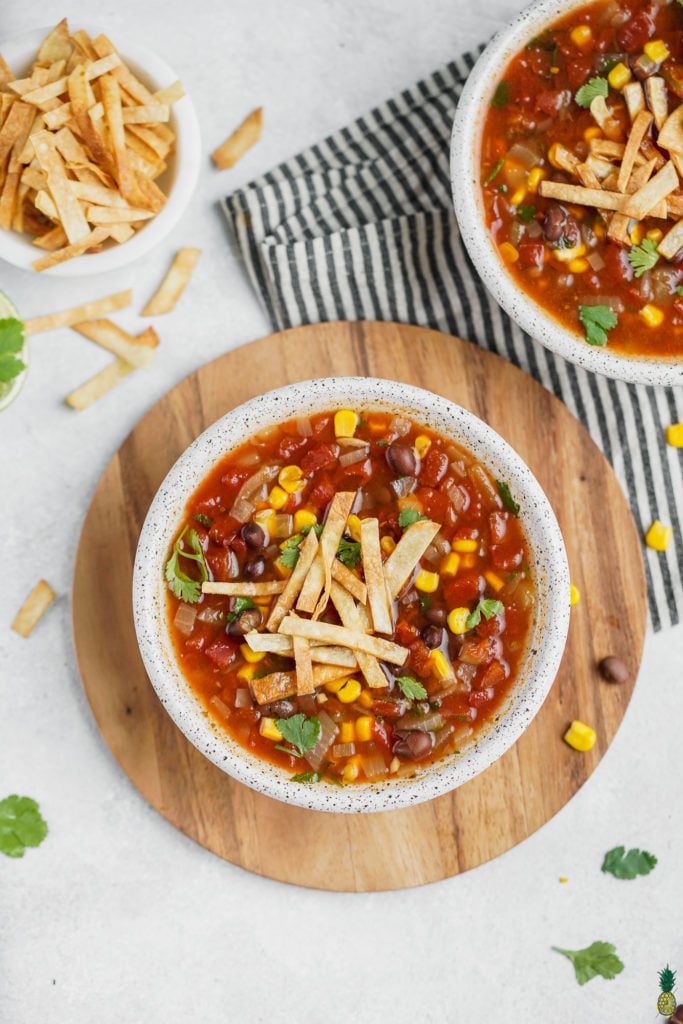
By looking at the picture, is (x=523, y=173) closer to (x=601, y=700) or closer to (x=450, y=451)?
(x=450, y=451)

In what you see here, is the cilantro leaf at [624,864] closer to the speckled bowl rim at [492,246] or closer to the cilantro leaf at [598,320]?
the speckled bowl rim at [492,246]

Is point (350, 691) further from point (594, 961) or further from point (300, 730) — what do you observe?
point (594, 961)

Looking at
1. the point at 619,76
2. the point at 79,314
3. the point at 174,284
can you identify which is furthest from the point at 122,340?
the point at 619,76

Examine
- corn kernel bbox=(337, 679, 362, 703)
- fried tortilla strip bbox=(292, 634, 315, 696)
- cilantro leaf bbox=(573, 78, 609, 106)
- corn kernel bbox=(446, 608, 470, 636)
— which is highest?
cilantro leaf bbox=(573, 78, 609, 106)

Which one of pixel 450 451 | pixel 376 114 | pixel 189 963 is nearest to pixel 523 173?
pixel 376 114

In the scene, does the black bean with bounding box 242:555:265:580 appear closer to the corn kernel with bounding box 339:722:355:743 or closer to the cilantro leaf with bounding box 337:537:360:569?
the cilantro leaf with bounding box 337:537:360:569

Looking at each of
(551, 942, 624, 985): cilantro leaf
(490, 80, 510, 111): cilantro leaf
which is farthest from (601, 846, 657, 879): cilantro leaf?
(490, 80, 510, 111): cilantro leaf

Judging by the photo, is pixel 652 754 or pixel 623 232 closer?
pixel 623 232
